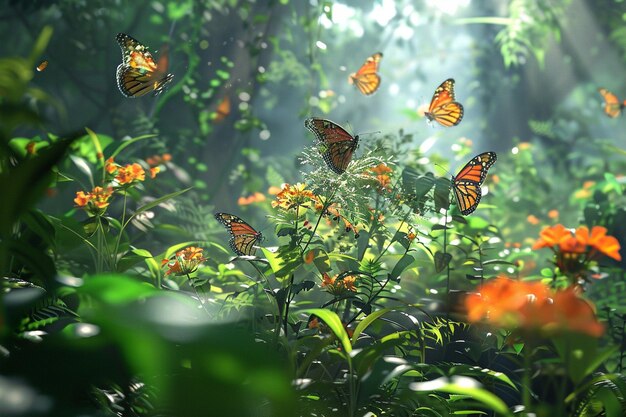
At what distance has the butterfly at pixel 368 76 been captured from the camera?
2.87 metres

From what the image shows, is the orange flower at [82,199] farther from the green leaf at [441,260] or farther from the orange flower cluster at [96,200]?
the green leaf at [441,260]

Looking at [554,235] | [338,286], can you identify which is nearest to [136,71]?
[338,286]

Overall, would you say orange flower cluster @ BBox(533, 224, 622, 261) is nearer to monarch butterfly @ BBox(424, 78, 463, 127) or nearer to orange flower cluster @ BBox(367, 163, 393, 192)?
orange flower cluster @ BBox(367, 163, 393, 192)

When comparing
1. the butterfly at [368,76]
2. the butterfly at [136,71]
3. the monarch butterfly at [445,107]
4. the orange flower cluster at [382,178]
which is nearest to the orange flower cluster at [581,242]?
the orange flower cluster at [382,178]

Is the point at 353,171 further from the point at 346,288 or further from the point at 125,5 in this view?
the point at 125,5

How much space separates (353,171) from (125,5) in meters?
5.01

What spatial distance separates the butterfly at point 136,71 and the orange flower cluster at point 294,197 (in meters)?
0.56

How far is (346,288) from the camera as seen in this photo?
Result: 57.4 inches

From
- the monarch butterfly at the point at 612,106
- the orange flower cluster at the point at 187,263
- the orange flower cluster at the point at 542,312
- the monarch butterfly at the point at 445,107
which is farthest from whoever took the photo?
the monarch butterfly at the point at 612,106

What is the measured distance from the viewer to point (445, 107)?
2.32 m

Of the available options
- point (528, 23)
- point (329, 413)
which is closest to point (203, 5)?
point (528, 23)

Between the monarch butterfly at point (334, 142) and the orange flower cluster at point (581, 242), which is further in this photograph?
the monarch butterfly at point (334, 142)

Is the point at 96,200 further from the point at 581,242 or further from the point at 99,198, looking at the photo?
the point at 581,242

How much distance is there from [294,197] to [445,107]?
110 cm
